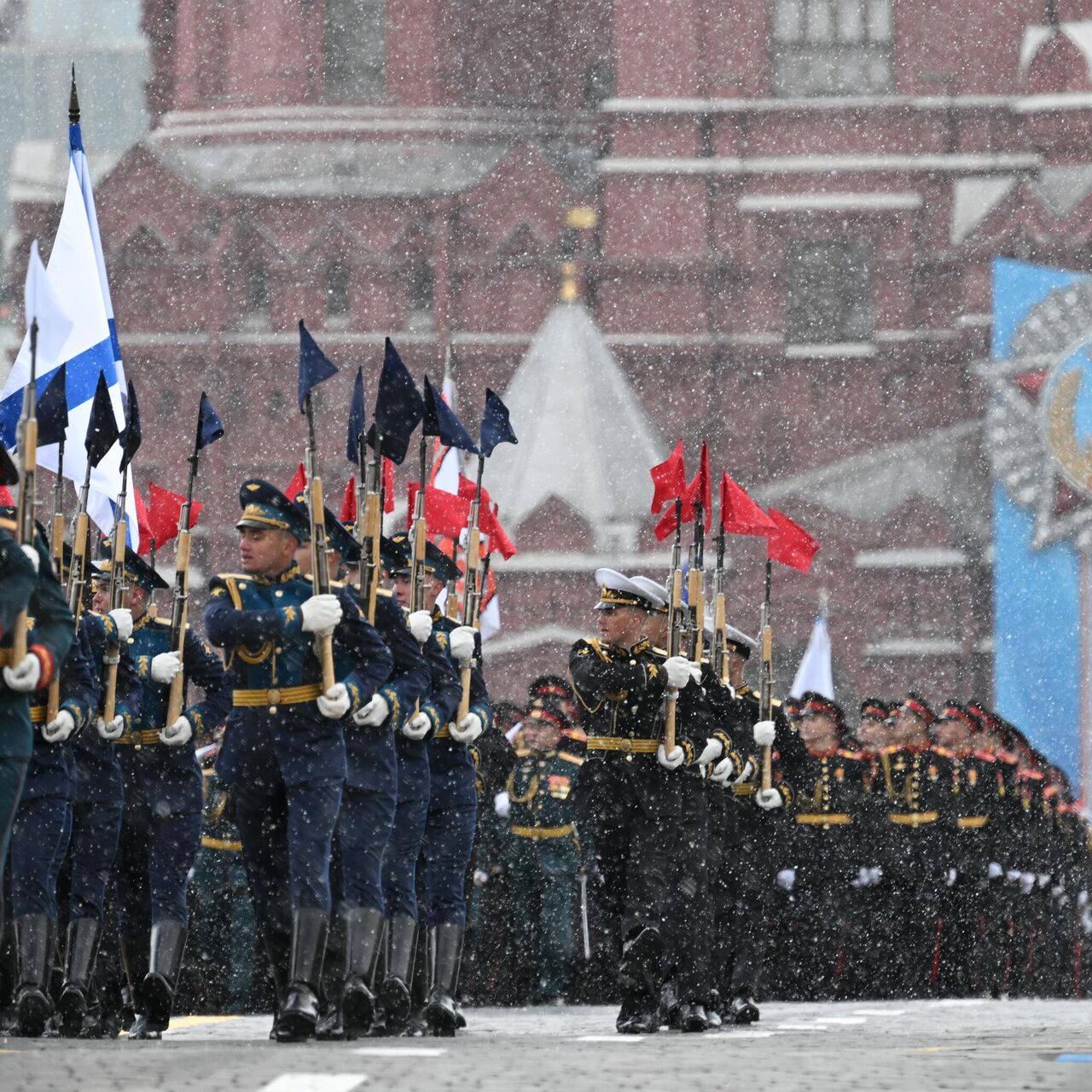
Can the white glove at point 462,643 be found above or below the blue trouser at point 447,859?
above

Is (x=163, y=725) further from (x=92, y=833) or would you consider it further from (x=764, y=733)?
(x=764, y=733)

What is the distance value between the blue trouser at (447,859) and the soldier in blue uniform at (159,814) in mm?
905

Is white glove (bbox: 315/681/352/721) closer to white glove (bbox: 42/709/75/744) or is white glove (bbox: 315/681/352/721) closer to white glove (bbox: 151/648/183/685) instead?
white glove (bbox: 42/709/75/744)

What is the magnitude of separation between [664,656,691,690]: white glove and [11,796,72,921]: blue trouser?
7.97ft

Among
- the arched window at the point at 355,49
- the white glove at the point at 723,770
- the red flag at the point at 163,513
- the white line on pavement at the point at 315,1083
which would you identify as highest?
the arched window at the point at 355,49

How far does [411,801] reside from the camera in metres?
10.9

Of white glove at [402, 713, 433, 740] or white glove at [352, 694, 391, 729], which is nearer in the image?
white glove at [352, 694, 391, 729]

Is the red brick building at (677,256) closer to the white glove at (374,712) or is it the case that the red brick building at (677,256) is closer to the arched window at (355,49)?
the arched window at (355,49)

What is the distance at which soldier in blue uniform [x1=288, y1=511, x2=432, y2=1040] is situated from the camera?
10.0m

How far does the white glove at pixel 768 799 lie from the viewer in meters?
13.6

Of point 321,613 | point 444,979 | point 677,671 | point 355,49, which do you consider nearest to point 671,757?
point 677,671

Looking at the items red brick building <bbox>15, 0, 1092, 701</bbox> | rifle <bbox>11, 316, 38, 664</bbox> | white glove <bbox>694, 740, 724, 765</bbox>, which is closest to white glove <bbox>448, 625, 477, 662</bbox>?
white glove <bbox>694, 740, 724, 765</bbox>

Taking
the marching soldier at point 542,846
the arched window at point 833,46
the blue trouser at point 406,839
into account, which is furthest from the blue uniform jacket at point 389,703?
the arched window at point 833,46

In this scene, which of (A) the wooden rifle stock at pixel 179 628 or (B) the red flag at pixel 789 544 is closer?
(A) the wooden rifle stock at pixel 179 628
